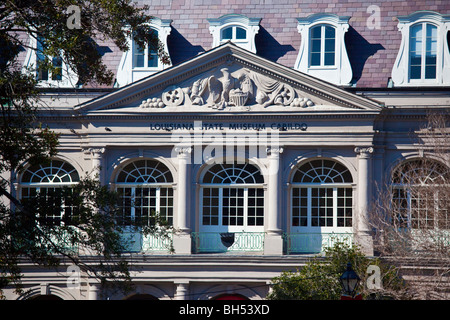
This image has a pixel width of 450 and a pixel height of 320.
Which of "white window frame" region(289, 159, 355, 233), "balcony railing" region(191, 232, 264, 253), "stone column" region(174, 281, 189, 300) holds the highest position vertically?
"white window frame" region(289, 159, 355, 233)

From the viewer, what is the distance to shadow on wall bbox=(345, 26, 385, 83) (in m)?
31.0

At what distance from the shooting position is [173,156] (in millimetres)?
30484

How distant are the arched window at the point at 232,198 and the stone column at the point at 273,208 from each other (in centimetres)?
68

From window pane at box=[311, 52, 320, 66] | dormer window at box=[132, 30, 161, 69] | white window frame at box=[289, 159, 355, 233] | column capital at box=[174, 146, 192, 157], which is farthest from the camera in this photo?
dormer window at box=[132, 30, 161, 69]

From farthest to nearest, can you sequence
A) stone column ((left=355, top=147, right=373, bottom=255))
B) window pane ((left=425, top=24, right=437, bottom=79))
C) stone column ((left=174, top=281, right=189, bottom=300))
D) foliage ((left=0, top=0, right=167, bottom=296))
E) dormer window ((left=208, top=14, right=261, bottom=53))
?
dormer window ((left=208, top=14, right=261, bottom=53)) → window pane ((left=425, top=24, right=437, bottom=79)) → stone column ((left=174, top=281, right=189, bottom=300)) → stone column ((left=355, top=147, right=373, bottom=255)) → foliage ((left=0, top=0, right=167, bottom=296))

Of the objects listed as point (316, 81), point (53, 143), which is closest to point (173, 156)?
point (316, 81)

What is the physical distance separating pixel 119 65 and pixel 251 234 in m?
8.11

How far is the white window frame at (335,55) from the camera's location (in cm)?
3069

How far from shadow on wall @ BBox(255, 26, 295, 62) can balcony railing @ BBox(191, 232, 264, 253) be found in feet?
22.0

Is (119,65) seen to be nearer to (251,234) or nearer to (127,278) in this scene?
(251,234)

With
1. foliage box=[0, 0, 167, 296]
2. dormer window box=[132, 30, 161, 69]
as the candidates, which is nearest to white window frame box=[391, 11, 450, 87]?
dormer window box=[132, 30, 161, 69]

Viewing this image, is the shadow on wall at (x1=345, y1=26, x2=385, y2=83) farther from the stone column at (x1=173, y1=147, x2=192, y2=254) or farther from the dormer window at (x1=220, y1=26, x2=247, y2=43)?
the stone column at (x1=173, y1=147, x2=192, y2=254)

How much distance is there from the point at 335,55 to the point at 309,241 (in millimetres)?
6837

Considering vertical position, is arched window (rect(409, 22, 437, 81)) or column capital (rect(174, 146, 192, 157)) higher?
arched window (rect(409, 22, 437, 81))
